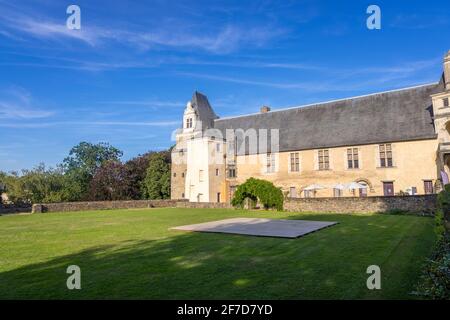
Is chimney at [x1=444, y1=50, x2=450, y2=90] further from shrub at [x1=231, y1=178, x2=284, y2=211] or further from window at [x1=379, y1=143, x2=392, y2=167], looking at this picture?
shrub at [x1=231, y1=178, x2=284, y2=211]

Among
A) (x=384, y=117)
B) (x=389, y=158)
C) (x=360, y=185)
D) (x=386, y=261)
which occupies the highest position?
(x=384, y=117)

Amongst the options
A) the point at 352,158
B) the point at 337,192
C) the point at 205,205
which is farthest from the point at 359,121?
the point at 205,205

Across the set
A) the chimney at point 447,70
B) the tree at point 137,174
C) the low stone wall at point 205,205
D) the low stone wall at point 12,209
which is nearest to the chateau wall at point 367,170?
the chimney at point 447,70

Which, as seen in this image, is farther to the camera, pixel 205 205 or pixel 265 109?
pixel 265 109

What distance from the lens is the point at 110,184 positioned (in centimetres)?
4453

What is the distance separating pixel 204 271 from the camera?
5.91 meters

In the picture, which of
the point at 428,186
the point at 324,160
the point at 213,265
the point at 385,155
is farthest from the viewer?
the point at 324,160

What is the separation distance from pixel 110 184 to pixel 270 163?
23.8m

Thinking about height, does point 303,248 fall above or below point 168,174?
below

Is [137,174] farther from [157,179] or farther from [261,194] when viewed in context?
[261,194]

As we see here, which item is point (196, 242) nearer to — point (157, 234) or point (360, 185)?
point (157, 234)

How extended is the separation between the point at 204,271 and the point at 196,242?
125 inches

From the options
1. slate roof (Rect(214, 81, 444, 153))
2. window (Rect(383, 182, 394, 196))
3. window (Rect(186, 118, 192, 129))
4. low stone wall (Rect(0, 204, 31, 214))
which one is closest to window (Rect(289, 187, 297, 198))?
slate roof (Rect(214, 81, 444, 153))
